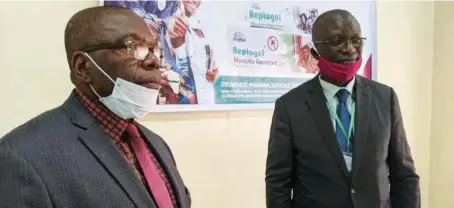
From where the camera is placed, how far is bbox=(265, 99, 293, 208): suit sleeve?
158 centimetres

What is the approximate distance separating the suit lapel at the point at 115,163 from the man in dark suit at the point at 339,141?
77 centimetres

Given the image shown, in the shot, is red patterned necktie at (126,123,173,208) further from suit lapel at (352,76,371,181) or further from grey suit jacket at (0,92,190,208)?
suit lapel at (352,76,371,181)

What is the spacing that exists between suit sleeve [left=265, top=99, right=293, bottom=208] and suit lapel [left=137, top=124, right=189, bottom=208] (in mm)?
540

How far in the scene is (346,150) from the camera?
5.01 ft

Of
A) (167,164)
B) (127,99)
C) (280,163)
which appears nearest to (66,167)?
(127,99)

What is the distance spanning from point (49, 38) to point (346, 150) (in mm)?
1381

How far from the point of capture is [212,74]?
6.88ft

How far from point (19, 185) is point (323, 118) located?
1120 mm

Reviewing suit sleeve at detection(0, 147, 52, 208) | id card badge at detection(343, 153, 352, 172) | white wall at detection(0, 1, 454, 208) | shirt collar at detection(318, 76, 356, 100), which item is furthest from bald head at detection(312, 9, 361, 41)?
suit sleeve at detection(0, 147, 52, 208)

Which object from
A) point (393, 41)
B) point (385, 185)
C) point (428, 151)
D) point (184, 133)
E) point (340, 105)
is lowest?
point (428, 151)

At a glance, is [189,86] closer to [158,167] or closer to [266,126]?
[266,126]

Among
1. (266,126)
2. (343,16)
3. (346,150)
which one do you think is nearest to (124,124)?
(346,150)

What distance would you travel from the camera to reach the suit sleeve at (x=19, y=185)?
30.7 inches

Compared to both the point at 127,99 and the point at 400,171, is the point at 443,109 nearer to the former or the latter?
the point at 400,171
